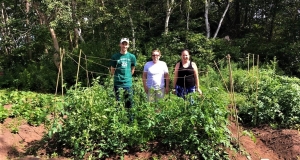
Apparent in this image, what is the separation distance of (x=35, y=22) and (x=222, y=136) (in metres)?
9.18

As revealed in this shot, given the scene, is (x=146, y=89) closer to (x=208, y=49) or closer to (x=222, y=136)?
(x=222, y=136)

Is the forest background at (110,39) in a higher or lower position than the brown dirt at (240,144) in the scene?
higher

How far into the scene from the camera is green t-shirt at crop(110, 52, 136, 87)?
4332mm

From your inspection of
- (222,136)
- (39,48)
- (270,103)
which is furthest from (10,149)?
(39,48)

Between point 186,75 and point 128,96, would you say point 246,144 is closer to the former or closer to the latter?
point 186,75

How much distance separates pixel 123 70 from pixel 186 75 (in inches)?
37.0

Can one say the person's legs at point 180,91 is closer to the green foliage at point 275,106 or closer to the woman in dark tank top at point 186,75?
the woman in dark tank top at point 186,75

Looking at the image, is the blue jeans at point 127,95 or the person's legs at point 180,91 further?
the person's legs at point 180,91

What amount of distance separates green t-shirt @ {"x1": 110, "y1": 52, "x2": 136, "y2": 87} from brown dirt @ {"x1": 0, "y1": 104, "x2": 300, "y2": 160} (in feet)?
3.65

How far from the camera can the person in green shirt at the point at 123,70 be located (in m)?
4.32

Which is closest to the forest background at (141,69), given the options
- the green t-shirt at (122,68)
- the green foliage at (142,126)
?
the green foliage at (142,126)

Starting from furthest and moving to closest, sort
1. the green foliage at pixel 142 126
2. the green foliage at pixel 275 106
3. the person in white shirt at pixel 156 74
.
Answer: the green foliage at pixel 275 106, the person in white shirt at pixel 156 74, the green foliage at pixel 142 126

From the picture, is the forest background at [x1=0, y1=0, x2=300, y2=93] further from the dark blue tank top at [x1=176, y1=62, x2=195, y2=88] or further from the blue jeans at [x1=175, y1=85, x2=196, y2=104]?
the dark blue tank top at [x1=176, y1=62, x2=195, y2=88]

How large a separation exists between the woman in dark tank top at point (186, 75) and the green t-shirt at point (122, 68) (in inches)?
28.1
